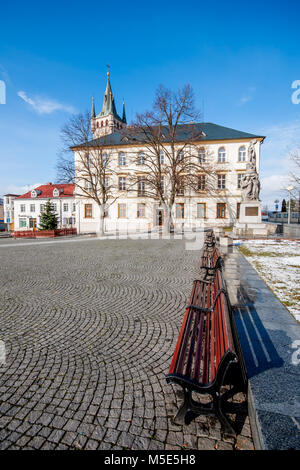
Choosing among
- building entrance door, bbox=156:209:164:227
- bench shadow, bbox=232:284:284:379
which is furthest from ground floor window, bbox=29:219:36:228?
bench shadow, bbox=232:284:284:379

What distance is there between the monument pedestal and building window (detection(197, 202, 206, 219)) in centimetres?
1513

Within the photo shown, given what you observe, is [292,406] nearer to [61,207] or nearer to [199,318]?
[199,318]

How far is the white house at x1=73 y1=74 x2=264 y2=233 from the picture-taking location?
3247 centimetres

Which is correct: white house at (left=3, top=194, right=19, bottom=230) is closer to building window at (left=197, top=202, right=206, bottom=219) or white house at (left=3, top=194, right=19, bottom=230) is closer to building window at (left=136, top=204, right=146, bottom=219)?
building window at (left=136, top=204, right=146, bottom=219)

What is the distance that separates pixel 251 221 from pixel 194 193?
53.8 ft

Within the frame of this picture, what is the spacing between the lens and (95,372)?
276cm

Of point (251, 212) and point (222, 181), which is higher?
point (222, 181)

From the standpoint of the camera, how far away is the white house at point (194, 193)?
32.5m

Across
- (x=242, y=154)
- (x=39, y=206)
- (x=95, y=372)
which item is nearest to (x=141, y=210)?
(x=242, y=154)

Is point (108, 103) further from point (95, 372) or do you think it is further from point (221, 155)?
point (95, 372)

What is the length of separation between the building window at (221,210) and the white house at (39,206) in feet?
90.0

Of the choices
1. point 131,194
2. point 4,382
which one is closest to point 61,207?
point 131,194

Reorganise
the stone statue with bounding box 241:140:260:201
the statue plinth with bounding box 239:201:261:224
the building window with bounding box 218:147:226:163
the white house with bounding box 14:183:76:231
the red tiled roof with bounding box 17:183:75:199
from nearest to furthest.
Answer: the statue plinth with bounding box 239:201:261:224
the stone statue with bounding box 241:140:260:201
the building window with bounding box 218:147:226:163
the white house with bounding box 14:183:76:231
the red tiled roof with bounding box 17:183:75:199
